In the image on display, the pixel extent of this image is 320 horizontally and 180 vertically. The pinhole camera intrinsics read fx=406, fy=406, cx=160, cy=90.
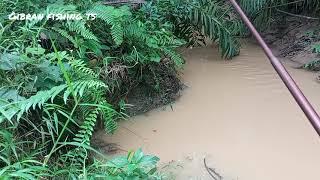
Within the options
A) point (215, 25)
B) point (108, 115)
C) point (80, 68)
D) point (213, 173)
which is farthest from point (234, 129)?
→ point (215, 25)

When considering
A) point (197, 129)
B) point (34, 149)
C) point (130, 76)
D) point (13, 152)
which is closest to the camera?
point (13, 152)

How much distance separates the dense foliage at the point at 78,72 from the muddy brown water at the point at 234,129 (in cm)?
26

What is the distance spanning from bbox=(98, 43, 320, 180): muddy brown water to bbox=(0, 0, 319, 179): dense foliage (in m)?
0.26

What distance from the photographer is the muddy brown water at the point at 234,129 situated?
245 cm

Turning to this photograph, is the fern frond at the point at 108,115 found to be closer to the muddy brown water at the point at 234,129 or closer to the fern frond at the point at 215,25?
the muddy brown water at the point at 234,129

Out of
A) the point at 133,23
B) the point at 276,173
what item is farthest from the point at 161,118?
the point at 276,173

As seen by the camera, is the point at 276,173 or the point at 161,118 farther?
the point at 161,118

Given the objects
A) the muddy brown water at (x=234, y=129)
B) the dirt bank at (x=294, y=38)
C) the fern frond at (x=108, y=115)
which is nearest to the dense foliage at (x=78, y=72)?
the fern frond at (x=108, y=115)

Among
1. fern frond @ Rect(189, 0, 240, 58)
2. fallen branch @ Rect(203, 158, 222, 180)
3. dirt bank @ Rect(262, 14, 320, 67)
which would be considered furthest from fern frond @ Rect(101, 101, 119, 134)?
dirt bank @ Rect(262, 14, 320, 67)

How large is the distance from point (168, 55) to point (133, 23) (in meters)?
0.39

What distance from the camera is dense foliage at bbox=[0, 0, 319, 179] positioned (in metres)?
1.98

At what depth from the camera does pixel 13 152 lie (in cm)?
200

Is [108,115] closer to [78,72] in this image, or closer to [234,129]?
[78,72]

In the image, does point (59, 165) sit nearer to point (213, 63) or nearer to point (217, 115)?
point (217, 115)
